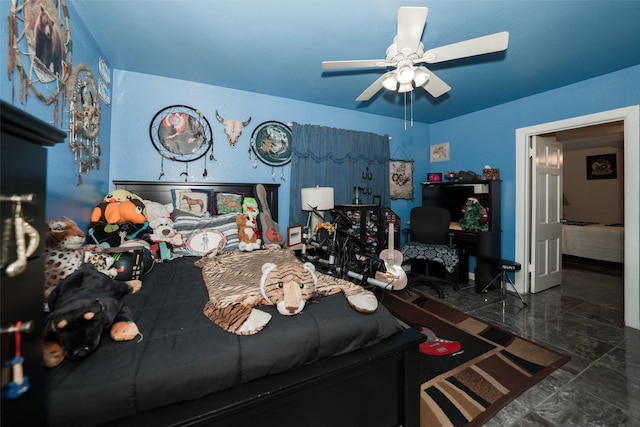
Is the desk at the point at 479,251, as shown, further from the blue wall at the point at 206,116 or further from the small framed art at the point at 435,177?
the blue wall at the point at 206,116

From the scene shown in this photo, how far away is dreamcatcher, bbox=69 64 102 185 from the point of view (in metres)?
1.74

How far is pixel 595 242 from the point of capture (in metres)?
4.54

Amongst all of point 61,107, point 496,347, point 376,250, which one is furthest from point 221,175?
point 496,347

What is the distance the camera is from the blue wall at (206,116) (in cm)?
257

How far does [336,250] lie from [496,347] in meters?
1.48

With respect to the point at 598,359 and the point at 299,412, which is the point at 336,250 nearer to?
the point at 299,412

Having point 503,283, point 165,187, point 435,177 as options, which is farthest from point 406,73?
point 503,283

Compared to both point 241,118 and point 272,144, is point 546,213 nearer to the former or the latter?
point 272,144

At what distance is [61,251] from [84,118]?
1.12m

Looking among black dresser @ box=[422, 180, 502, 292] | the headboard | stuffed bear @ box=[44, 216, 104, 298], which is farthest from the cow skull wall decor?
black dresser @ box=[422, 180, 502, 292]

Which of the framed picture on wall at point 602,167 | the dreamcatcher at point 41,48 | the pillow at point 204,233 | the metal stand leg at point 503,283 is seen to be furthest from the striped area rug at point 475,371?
the framed picture on wall at point 602,167

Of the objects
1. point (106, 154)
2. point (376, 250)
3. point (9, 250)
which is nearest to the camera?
point (9, 250)

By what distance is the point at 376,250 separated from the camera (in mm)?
3498

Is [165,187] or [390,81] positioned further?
[165,187]
